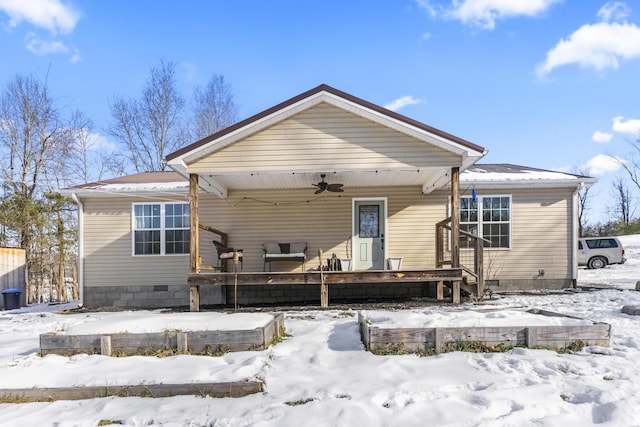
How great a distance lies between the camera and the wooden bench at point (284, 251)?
978cm

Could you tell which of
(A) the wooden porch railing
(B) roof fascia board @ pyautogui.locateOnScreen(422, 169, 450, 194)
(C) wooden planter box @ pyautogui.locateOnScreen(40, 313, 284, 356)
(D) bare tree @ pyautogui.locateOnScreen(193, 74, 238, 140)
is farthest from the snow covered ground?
(D) bare tree @ pyautogui.locateOnScreen(193, 74, 238, 140)

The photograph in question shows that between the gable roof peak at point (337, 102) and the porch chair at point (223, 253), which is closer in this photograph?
the gable roof peak at point (337, 102)

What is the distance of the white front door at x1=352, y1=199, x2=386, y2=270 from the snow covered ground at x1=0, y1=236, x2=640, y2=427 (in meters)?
4.98

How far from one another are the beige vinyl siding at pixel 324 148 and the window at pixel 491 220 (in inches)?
112

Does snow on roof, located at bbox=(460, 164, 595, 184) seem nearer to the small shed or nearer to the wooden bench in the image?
the wooden bench

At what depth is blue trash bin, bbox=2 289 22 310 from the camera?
11.4m

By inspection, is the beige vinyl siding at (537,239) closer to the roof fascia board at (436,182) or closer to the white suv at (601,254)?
the roof fascia board at (436,182)

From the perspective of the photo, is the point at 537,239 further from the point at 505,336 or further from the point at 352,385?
the point at 352,385

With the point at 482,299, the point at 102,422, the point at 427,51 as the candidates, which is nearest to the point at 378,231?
the point at 482,299

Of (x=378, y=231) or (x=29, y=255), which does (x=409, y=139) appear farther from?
(x=29, y=255)

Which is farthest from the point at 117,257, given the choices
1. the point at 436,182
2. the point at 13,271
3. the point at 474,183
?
the point at 474,183

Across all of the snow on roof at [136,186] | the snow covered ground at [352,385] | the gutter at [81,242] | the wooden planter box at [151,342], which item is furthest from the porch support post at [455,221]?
the gutter at [81,242]

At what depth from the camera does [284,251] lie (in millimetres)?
10031

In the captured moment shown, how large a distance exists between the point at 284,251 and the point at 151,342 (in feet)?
18.2
